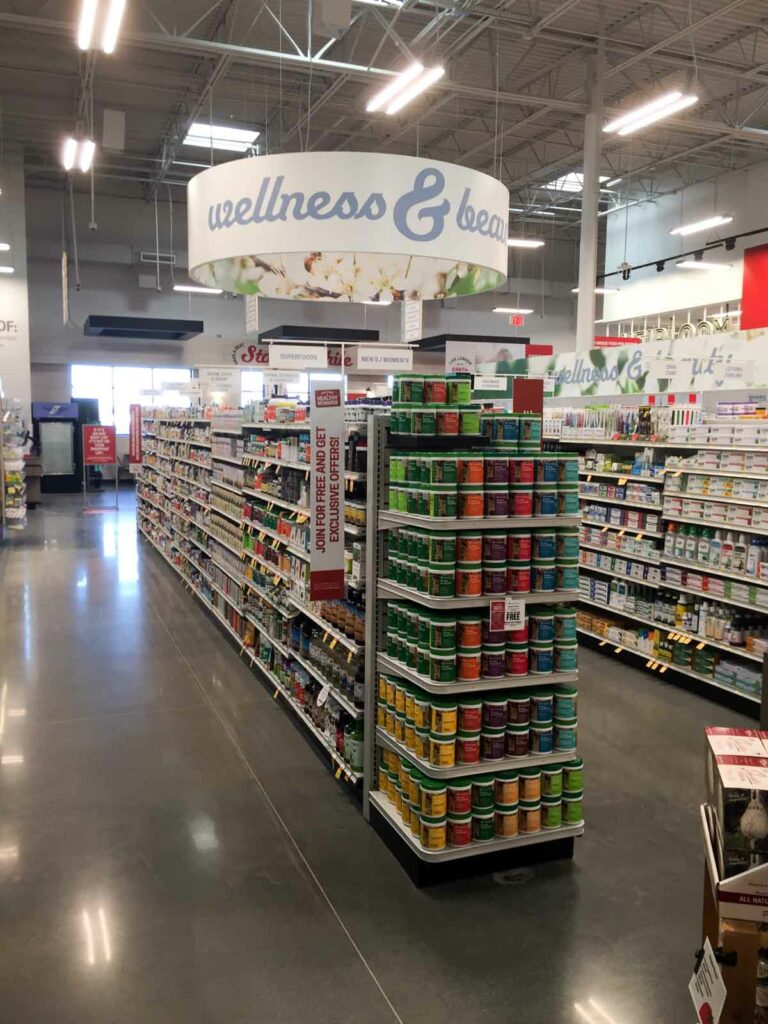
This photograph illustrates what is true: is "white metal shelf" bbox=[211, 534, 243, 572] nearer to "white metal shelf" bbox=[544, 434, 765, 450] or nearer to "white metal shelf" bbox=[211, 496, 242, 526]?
"white metal shelf" bbox=[211, 496, 242, 526]

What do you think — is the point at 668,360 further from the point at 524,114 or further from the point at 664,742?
the point at 524,114

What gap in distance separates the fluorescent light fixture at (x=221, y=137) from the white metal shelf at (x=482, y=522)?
14.1 m

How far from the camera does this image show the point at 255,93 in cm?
1402

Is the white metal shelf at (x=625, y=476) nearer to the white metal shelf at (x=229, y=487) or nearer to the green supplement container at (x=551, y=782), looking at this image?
the white metal shelf at (x=229, y=487)

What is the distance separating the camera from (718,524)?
21.2 ft

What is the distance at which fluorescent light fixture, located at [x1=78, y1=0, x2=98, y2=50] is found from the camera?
22.1 ft

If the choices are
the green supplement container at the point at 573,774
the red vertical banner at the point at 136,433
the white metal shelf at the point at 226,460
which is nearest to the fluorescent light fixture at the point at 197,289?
the red vertical banner at the point at 136,433

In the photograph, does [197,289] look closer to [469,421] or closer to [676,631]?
[676,631]

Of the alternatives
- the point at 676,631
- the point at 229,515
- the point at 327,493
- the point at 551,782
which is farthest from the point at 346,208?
the point at 676,631

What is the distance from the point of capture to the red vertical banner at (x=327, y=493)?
4.57 m

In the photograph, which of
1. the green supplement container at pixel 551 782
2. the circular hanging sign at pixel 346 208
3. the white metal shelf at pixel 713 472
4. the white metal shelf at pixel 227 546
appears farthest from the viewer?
the white metal shelf at pixel 227 546

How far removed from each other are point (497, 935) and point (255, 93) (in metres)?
14.3

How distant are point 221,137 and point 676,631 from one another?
46.2ft

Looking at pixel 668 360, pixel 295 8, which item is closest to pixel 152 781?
pixel 668 360
